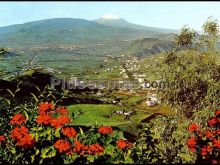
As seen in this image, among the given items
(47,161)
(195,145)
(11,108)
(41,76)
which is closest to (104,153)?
(47,161)

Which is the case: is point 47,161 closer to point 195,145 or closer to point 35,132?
point 35,132

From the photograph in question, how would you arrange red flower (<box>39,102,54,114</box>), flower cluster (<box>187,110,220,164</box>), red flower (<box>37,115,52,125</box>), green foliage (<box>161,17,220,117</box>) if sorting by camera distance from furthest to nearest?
green foliage (<box>161,17,220,117</box>) → flower cluster (<box>187,110,220,164</box>) → red flower (<box>39,102,54,114</box>) → red flower (<box>37,115,52,125</box>)

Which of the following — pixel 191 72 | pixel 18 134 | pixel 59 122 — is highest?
pixel 59 122

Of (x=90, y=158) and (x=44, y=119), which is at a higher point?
(x=44, y=119)

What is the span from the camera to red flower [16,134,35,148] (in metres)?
9.53

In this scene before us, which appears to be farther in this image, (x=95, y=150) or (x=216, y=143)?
(x=216, y=143)

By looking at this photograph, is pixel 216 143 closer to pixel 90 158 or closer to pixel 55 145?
pixel 90 158

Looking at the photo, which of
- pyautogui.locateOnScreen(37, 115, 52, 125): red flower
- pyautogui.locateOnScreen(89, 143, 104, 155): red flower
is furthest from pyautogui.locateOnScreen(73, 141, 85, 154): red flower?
pyautogui.locateOnScreen(37, 115, 52, 125): red flower

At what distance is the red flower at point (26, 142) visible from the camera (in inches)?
375

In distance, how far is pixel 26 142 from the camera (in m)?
9.54

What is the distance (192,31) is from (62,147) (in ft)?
124

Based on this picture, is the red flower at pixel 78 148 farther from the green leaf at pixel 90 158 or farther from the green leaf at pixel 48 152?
the green leaf at pixel 48 152

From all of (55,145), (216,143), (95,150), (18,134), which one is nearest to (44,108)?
(18,134)

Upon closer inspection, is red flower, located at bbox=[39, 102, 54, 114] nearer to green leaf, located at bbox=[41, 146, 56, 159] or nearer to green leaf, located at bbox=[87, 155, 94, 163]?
green leaf, located at bbox=[41, 146, 56, 159]
